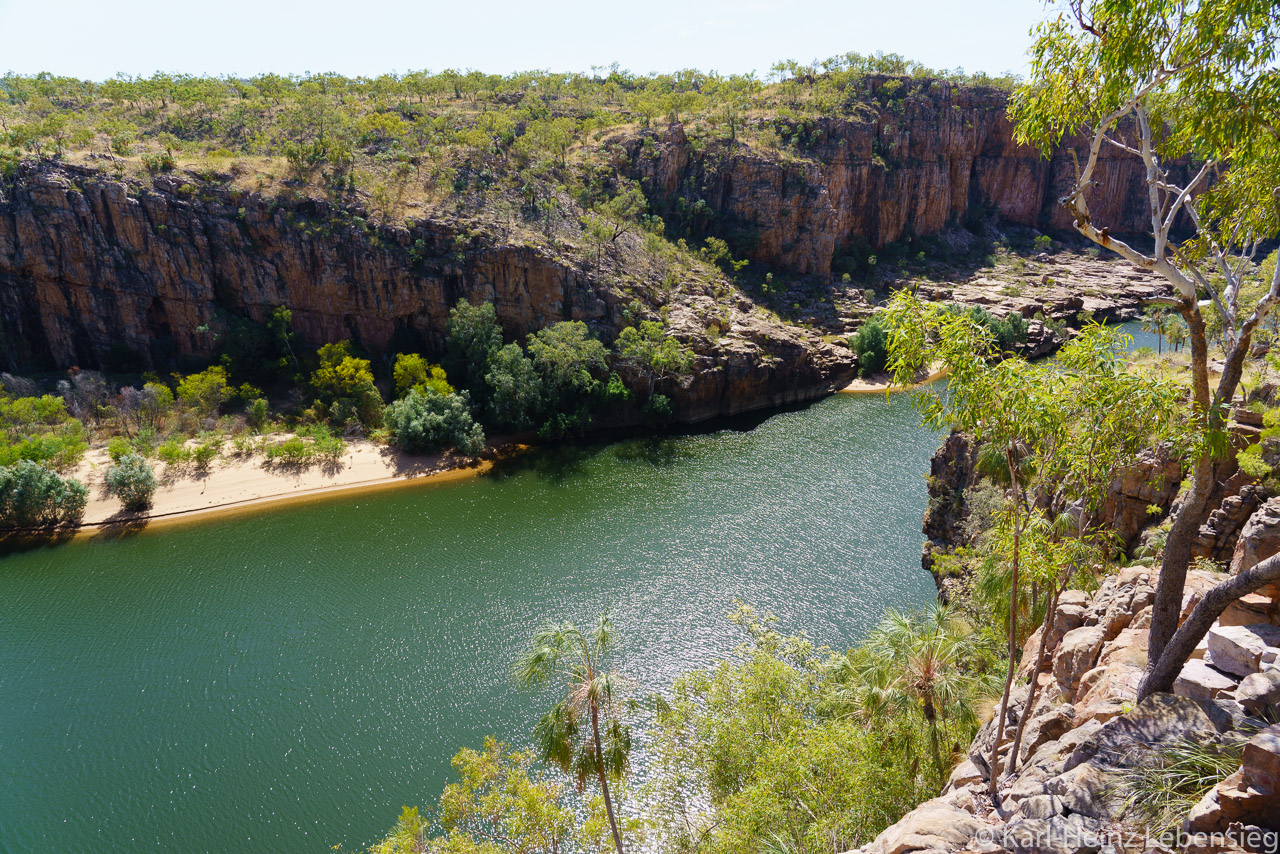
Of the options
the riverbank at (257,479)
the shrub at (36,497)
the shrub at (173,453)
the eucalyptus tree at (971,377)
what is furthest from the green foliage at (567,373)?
the eucalyptus tree at (971,377)

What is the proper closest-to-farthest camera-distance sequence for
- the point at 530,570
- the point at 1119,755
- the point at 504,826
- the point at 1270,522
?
the point at 1119,755
the point at 1270,522
the point at 504,826
the point at 530,570

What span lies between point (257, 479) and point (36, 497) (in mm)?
11902

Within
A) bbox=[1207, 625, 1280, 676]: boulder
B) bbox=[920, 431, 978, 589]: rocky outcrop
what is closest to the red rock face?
bbox=[920, 431, 978, 589]: rocky outcrop

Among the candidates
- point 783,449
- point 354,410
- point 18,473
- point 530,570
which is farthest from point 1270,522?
point 18,473

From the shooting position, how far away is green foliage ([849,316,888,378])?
65188 millimetres

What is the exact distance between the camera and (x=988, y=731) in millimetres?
14508

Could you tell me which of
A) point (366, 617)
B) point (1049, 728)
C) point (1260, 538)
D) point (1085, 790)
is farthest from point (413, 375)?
point (1085, 790)

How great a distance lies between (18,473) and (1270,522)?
58.4 meters

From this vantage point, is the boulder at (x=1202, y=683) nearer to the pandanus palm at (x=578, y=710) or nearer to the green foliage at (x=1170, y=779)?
the green foliage at (x=1170, y=779)

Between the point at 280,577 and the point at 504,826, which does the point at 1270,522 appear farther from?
the point at 280,577

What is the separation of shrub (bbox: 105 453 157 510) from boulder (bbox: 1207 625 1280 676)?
53.0 meters

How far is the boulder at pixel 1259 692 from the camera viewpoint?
8258 mm

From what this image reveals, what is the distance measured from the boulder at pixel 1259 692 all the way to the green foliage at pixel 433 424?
1802 inches

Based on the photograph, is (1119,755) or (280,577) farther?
(280,577)
